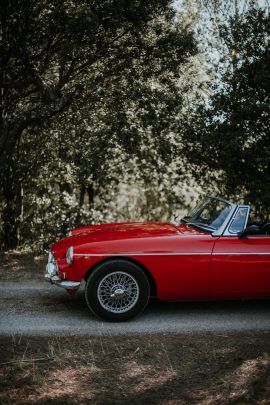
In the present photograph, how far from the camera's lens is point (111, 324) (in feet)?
19.5

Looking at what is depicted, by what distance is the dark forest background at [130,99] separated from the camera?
9625 millimetres

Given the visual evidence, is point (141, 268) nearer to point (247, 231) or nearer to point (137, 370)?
point (247, 231)

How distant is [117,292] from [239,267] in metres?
1.52

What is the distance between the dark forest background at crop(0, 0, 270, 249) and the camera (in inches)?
379

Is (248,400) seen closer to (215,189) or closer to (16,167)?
(215,189)

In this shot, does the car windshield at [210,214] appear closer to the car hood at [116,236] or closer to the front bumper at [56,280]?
the car hood at [116,236]

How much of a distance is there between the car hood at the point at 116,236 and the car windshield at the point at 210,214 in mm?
224

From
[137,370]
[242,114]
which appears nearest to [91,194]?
[242,114]

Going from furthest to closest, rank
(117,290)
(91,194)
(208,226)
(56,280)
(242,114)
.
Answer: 1. (91,194)
2. (242,114)
3. (208,226)
4. (56,280)
5. (117,290)

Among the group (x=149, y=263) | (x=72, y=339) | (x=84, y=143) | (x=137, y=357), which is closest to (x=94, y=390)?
(x=137, y=357)

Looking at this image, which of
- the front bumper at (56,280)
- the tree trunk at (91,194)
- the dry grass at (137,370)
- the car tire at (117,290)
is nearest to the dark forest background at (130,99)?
the tree trunk at (91,194)

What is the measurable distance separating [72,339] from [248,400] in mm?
2051

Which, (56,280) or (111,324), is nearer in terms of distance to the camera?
(111,324)

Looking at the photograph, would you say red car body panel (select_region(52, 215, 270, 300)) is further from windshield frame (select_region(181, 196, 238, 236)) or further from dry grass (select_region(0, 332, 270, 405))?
dry grass (select_region(0, 332, 270, 405))
